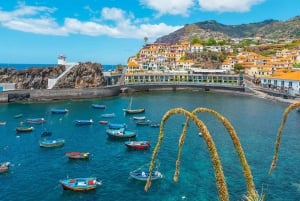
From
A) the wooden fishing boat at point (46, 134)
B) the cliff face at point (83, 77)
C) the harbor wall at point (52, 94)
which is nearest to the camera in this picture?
the wooden fishing boat at point (46, 134)

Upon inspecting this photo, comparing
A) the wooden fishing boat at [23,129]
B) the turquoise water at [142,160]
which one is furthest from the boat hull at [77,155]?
the wooden fishing boat at [23,129]

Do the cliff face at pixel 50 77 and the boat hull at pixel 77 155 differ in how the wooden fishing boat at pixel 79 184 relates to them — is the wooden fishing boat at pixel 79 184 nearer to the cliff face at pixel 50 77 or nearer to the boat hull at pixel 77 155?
the boat hull at pixel 77 155

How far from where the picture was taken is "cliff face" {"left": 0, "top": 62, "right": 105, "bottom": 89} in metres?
132

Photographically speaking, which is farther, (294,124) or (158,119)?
(158,119)

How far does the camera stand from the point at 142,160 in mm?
53156

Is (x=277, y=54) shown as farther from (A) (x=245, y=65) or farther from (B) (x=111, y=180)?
(B) (x=111, y=180)

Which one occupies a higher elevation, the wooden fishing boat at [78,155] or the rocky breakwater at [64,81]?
the rocky breakwater at [64,81]

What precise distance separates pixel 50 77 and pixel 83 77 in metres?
13.9

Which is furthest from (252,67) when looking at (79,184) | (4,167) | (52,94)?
(4,167)

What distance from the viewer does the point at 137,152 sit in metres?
57.5

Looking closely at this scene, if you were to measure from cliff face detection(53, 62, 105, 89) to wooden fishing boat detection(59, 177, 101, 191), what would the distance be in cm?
9275

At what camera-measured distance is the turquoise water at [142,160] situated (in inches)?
1599

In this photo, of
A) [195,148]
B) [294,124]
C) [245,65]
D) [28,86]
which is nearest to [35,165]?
[195,148]

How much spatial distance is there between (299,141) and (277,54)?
141m
